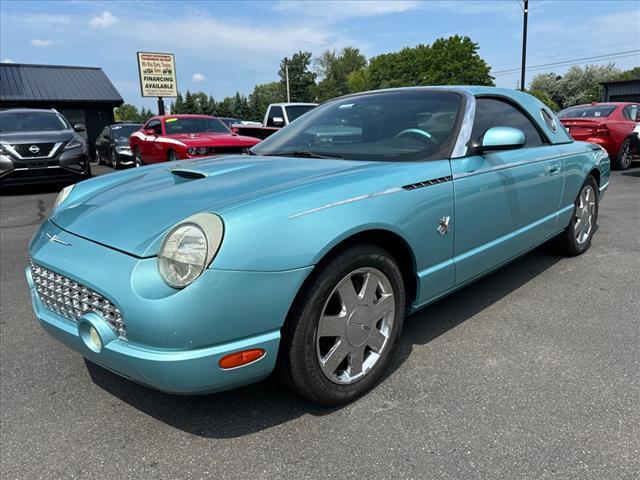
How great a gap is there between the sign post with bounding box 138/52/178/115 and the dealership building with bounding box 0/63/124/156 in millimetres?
4655

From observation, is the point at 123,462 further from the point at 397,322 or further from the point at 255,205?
the point at 397,322

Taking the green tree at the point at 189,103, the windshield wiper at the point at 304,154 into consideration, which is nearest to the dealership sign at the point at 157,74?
the windshield wiper at the point at 304,154

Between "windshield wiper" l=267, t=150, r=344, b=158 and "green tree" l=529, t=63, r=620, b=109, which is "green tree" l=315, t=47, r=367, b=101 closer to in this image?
"green tree" l=529, t=63, r=620, b=109

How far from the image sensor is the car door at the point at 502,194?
263 centimetres

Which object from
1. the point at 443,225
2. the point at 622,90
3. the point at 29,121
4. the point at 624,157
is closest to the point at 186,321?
the point at 443,225

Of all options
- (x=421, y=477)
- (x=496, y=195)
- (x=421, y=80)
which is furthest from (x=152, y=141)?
(x=421, y=80)

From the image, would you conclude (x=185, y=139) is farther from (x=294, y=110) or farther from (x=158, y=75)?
(x=158, y=75)

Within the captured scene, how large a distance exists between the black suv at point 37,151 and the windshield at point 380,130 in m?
6.94

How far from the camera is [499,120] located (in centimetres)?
324

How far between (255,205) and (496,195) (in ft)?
5.32

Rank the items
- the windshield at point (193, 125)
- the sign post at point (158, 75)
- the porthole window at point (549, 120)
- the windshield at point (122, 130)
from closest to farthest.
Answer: the porthole window at point (549, 120), the windshield at point (193, 125), the windshield at point (122, 130), the sign post at point (158, 75)

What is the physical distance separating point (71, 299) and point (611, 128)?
10.7m

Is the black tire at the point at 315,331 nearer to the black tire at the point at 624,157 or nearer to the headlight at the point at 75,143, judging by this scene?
the headlight at the point at 75,143

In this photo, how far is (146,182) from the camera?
Answer: 256cm
